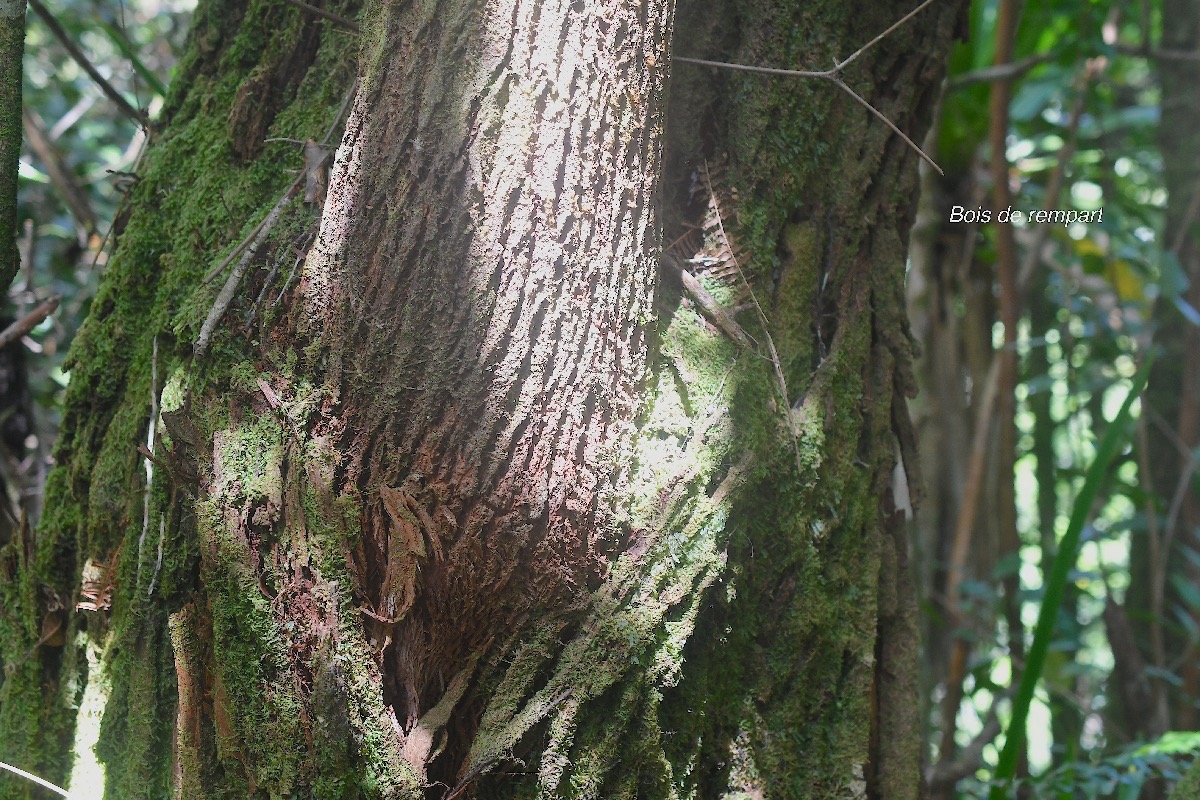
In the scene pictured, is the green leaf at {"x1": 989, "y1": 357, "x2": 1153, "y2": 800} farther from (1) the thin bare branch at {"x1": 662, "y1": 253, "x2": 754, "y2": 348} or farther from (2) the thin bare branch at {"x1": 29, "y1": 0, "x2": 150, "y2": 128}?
(2) the thin bare branch at {"x1": 29, "y1": 0, "x2": 150, "y2": 128}

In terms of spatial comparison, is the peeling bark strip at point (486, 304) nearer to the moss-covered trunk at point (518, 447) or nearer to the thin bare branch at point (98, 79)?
the moss-covered trunk at point (518, 447)

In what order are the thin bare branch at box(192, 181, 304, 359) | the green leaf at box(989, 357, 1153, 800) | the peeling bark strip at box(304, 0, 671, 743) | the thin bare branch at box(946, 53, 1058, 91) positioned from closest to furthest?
the peeling bark strip at box(304, 0, 671, 743)
the thin bare branch at box(192, 181, 304, 359)
the green leaf at box(989, 357, 1153, 800)
the thin bare branch at box(946, 53, 1058, 91)

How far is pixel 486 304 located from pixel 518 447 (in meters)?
0.12

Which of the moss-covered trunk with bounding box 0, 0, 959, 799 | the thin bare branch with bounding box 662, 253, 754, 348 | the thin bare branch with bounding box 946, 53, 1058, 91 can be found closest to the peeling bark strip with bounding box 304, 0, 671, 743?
the moss-covered trunk with bounding box 0, 0, 959, 799

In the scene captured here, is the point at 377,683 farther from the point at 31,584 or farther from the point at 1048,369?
the point at 1048,369

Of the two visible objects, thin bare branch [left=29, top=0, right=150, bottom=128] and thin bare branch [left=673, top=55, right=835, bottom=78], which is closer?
thin bare branch [left=673, top=55, right=835, bottom=78]

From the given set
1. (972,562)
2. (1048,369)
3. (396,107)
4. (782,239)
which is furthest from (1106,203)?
(396,107)

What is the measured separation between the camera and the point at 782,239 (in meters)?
0.84

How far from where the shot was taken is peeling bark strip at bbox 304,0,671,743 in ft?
2.15

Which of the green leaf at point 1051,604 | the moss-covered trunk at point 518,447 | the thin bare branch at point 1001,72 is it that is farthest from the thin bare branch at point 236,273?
the thin bare branch at point 1001,72

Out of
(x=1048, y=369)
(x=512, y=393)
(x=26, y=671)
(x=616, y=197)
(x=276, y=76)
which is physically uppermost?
(x=1048, y=369)

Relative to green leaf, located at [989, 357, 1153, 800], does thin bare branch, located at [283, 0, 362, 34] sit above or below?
above

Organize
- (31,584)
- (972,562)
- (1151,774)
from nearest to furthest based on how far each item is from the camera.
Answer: (31,584) → (1151,774) → (972,562)

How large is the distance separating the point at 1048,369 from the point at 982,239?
0.43m
